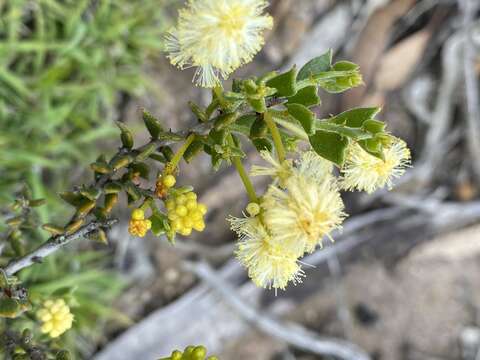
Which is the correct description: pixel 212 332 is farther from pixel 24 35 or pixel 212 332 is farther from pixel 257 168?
pixel 257 168

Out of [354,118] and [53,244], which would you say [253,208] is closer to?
[354,118]

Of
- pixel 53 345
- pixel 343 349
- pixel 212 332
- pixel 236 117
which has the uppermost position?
pixel 236 117

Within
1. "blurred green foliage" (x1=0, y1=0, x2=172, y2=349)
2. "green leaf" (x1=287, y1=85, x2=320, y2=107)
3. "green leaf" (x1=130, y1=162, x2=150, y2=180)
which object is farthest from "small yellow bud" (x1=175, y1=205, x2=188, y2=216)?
"blurred green foliage" (x1=0, y1=0, x2=172, y2=349)

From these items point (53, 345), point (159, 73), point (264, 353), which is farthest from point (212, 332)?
point (53, 345)

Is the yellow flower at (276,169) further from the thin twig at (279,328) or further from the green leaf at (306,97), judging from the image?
the thin twig at (279,328)

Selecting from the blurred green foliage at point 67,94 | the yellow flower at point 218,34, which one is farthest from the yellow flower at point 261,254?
the blurred green foliage at point 67,94

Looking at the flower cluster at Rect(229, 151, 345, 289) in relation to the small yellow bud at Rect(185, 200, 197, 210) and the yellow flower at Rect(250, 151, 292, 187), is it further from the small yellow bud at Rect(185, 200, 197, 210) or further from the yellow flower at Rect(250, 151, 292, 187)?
the small yellow bud at Rect(185, 200, 197, 210)
